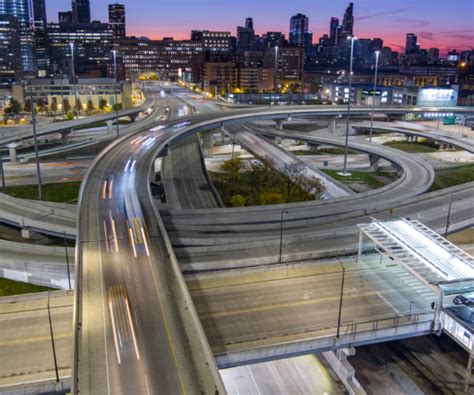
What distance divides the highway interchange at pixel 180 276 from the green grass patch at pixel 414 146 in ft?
159

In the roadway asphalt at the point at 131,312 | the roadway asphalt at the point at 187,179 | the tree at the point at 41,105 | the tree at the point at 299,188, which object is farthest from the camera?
the tree at the point at 41,105

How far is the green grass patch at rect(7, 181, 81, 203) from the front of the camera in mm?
61953

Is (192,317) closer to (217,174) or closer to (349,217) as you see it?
(349,217)

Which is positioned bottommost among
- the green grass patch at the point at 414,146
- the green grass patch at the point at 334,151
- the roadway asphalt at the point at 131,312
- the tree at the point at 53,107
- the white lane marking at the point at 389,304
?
the green grass patch at the point at 334,151

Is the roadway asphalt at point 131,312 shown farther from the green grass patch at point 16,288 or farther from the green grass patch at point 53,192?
the green grass patch at point 53,192

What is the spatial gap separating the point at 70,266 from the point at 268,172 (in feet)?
123

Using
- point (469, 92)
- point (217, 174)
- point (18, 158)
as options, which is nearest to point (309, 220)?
point (217, 174)

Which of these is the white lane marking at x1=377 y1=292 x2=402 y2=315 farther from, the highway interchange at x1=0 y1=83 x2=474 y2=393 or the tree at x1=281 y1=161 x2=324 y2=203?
the tree at x1=281 y1=161 x2=324 y2=203

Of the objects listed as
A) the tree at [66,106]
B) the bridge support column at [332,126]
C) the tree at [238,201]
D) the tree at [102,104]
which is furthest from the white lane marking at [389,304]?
the tree at [66,106]

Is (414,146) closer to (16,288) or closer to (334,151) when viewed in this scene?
(334,151)

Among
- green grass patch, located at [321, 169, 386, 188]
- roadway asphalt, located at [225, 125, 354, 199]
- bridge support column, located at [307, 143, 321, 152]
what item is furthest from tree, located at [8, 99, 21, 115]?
green grass patch, located at [321, 169, 386, 188]

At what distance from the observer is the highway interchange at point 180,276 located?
2230 centimetres

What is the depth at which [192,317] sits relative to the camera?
25.1 meters

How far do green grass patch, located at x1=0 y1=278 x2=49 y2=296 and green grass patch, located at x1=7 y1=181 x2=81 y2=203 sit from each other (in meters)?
21.3
